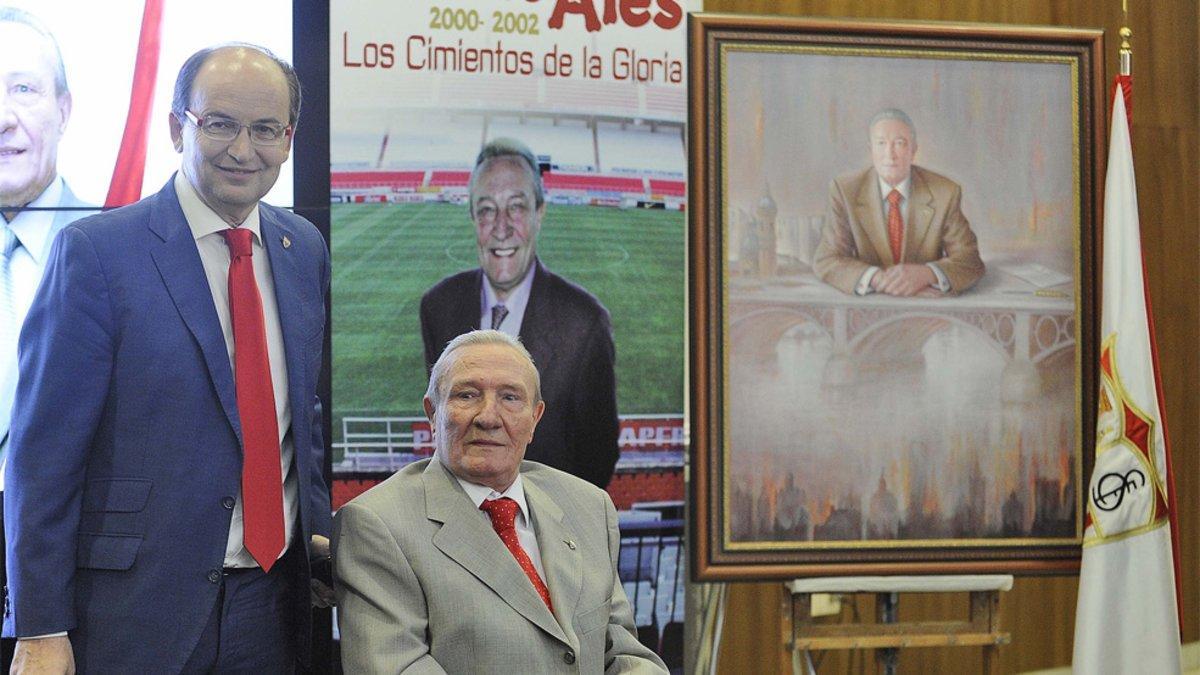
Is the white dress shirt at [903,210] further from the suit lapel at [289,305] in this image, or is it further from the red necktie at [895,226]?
the suit lapel at [289,305]

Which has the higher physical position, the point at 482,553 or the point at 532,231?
the point at 532,231

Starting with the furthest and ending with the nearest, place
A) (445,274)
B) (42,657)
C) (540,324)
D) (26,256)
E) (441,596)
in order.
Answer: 1. (540,324)
2. (445,274)
3. (26,256)
4. (441,596)
5. (42,657)

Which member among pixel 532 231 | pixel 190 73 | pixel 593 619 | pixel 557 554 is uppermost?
pixel 190 73

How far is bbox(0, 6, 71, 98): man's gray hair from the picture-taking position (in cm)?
339

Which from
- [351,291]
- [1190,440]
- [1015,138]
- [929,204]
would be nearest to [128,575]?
[351,291]

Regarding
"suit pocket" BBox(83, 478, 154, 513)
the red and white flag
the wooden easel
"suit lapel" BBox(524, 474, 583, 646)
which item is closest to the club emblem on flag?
the red and white flag

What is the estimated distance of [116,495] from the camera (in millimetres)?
1981

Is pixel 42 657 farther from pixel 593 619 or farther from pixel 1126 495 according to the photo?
pixel 1126 495

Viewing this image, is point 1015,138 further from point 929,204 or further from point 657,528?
point 657,528

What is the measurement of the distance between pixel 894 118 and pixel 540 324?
1226 millimetres

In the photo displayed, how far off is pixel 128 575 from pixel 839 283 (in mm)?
2326

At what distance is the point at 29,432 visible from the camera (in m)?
1.93

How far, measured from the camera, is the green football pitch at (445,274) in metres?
3.55

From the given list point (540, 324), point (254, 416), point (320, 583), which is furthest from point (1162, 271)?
point (254, 416)
